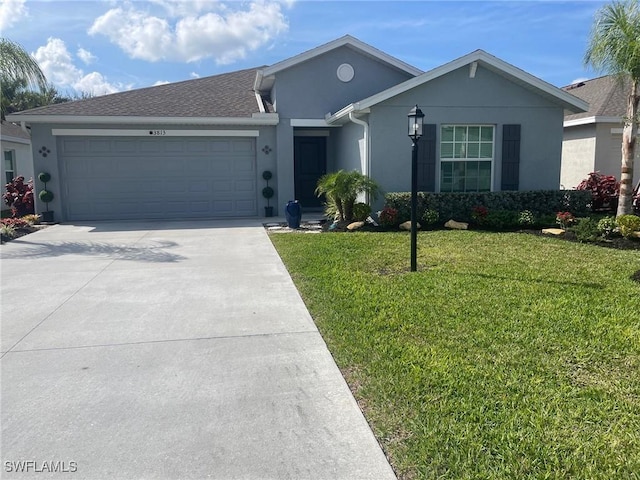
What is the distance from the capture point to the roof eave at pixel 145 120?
13.0 meters

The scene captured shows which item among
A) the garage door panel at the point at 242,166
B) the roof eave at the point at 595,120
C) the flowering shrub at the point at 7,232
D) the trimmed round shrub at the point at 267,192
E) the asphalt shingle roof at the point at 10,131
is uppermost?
the asphalt shingle roof at the point at 10,131

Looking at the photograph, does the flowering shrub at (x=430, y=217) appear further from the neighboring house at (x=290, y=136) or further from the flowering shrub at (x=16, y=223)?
the flowering shrub at (x=16, y=223)

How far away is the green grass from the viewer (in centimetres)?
277

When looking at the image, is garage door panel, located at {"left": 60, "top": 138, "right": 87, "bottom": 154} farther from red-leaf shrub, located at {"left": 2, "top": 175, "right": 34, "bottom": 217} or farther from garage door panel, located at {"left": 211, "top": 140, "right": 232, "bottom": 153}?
garage door panel, located at {"left": 211, "top": 140, "right": 232, "bottom": 153}

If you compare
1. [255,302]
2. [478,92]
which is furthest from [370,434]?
[478,92]

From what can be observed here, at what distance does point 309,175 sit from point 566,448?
13540mm

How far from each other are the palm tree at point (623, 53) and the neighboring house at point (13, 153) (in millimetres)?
18081

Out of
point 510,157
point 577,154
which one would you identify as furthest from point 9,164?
point 577,154

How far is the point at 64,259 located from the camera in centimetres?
851

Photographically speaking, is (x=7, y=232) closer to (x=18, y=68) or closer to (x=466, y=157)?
(x=18, y=68)

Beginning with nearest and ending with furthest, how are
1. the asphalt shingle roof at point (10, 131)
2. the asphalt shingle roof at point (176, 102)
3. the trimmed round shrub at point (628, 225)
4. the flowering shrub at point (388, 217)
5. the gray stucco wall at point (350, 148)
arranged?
the trimmed round shrub at point (628, 225)
the flowering shrub at point (388, 217)
the gray stucco wall at point (350, 148)
the asphalt shingle roof at point (176, 102)
the asphalt shingle roof at point (10, 131)

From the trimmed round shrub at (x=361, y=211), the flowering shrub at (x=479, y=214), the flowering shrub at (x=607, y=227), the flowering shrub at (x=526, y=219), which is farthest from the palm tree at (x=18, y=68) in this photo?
the flowering shrub at (x=607, y=227)

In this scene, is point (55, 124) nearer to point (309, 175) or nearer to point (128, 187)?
point (128, 187)
